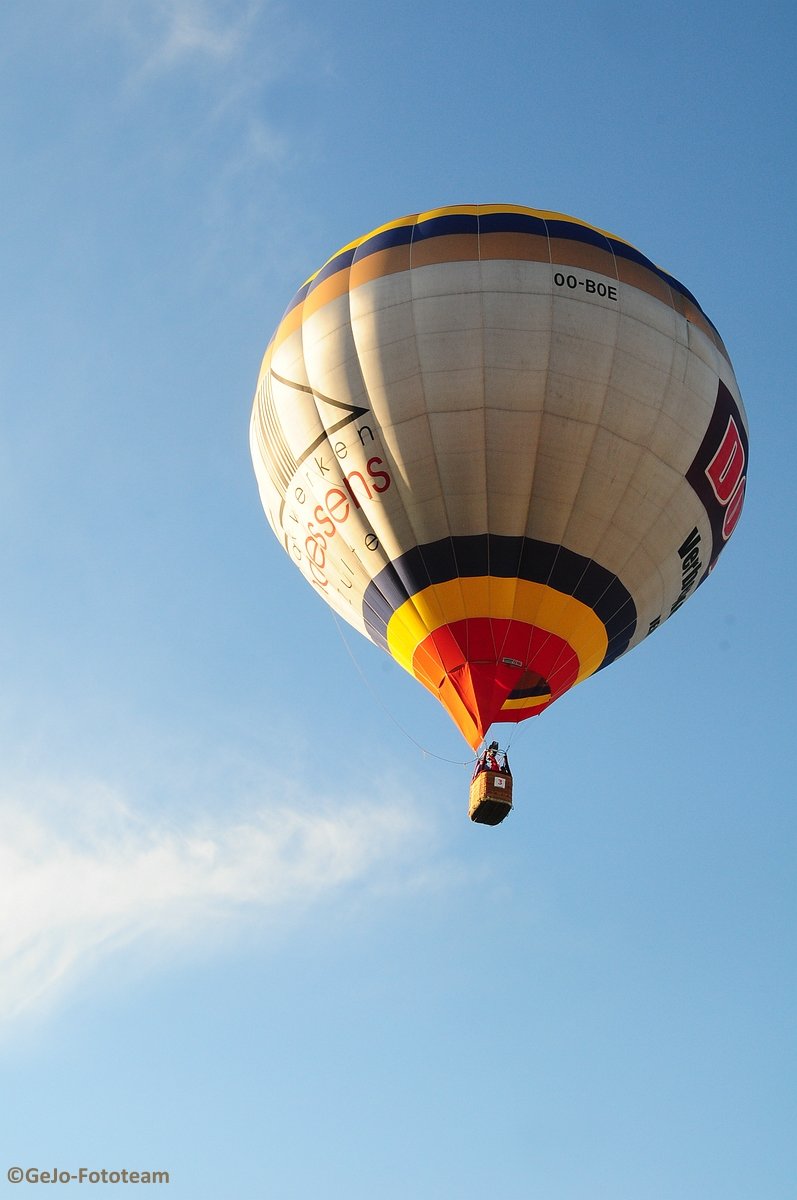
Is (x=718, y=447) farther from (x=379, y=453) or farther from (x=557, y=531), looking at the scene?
(x=379, y=453)

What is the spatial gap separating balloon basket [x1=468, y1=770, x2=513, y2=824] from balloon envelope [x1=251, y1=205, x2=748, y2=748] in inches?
31.4

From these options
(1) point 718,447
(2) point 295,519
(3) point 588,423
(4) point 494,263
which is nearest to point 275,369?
(2) point 295,519

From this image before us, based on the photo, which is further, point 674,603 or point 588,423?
point 674,603

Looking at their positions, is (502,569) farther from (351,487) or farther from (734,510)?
(734,510)

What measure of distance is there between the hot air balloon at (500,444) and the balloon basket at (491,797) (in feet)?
2.89

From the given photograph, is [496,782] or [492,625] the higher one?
[492,625]

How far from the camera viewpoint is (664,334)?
16.9 meters

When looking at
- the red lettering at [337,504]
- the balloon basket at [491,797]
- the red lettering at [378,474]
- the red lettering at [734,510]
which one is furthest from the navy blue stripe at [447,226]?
the balloon basket at [491,797]

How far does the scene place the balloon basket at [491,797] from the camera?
51.8ft

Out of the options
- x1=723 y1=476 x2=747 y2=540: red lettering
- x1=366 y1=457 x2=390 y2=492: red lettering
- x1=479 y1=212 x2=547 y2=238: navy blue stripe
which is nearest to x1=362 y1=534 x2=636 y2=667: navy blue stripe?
x1=366 y1=457 x2=390 y2=492: red lettering

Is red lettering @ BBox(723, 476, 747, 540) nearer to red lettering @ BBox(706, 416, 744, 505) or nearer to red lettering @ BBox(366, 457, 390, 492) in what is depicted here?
red lettering @ BBox(706, 416, 744, 505)

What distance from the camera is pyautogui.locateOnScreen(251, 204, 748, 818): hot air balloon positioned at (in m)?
16.2

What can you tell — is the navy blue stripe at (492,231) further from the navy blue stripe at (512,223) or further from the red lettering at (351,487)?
the red lettering at (351,487)

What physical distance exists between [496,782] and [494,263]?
6.77 m
